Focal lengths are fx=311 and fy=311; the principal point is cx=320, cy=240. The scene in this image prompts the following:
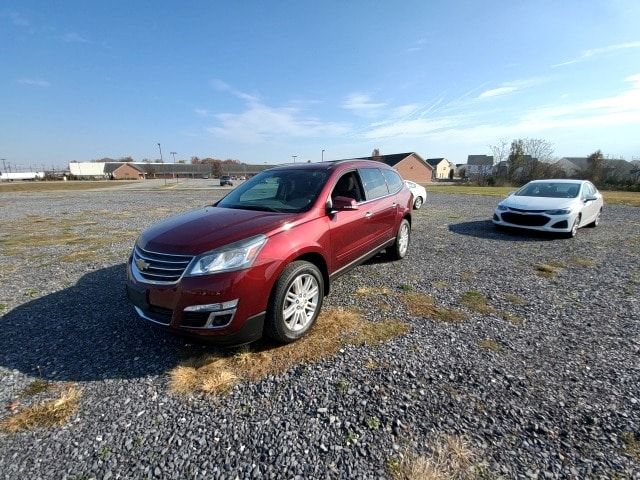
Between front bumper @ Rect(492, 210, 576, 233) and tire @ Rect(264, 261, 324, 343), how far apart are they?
6.87m

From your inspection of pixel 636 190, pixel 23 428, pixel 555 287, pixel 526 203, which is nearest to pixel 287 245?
pixel 23 428

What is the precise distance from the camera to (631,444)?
1982 millimetres

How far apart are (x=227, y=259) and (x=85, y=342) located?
1890 millimetres

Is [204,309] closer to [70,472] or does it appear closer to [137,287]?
[137,287]

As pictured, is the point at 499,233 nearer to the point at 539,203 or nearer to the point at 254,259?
the point at 539,203

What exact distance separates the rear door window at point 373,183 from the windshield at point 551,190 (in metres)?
5.99

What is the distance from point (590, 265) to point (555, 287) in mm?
1797

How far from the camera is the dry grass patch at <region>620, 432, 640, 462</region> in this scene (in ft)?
6.27

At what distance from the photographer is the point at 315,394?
2.44 meters

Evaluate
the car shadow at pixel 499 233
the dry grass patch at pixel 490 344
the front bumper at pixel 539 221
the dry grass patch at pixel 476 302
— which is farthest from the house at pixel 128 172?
the dry grass patch at pixel 490 344

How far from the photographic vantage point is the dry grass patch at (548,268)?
5137 millimetres

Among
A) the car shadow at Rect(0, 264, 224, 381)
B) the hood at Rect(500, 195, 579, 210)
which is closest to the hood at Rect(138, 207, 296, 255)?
the car shadow at Rect(0, 264, 224, 381)

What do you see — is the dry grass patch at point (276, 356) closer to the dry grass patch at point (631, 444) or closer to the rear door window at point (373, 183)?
the dry grass patch at point (631, 444)

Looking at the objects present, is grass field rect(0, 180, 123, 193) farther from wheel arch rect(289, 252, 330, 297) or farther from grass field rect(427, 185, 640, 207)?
wheel arch rect(289, 252, 330, 297)
